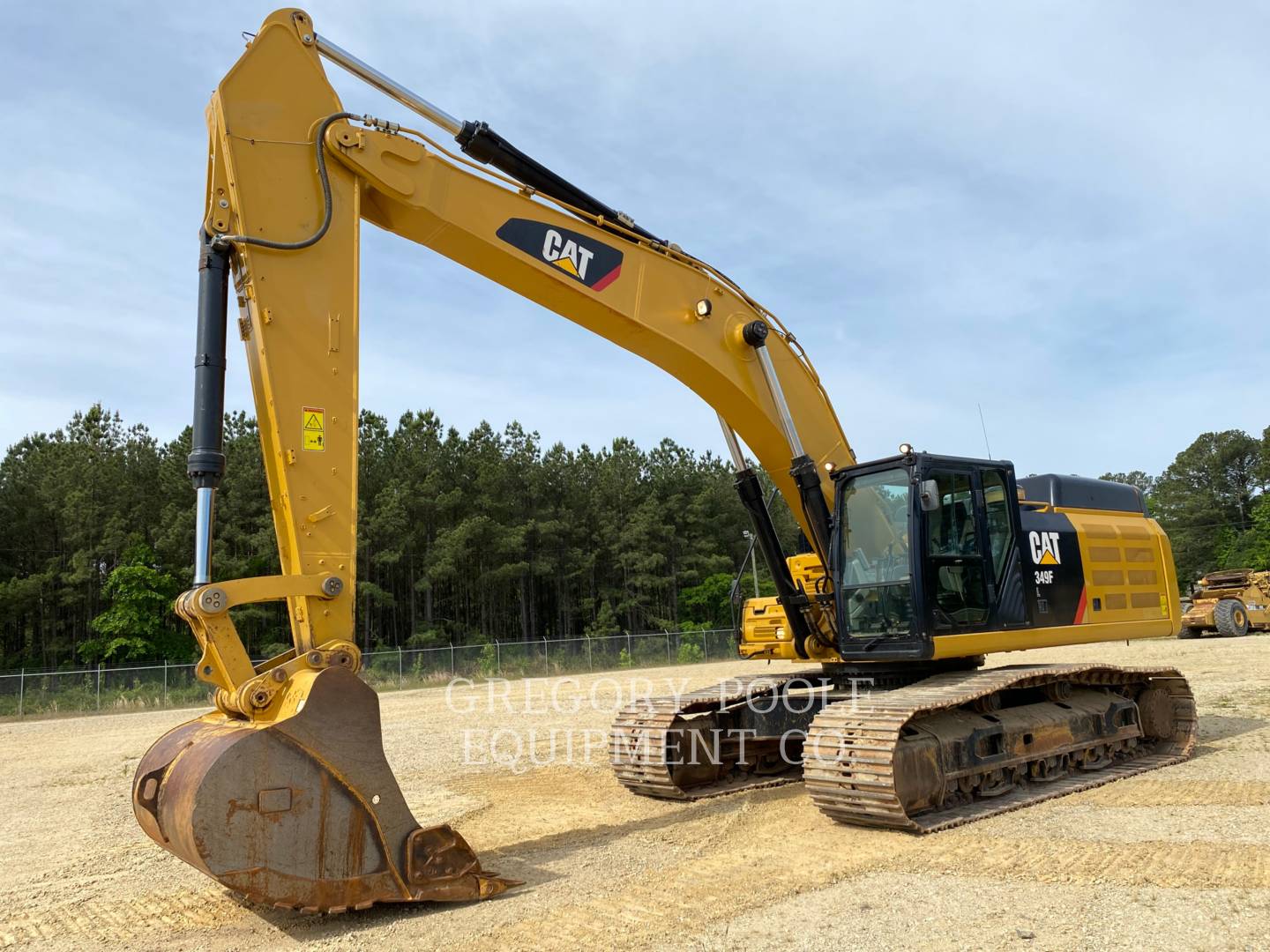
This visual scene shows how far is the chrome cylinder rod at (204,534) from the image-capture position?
16.9ft

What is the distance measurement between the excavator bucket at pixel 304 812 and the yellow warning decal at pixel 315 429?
1336 mm

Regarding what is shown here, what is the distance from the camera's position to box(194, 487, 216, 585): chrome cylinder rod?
5.14 meters

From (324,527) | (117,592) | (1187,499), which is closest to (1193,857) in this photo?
(324,527)

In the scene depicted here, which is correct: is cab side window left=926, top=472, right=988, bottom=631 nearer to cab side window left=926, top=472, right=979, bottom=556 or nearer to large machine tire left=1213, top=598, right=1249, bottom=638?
cab side window left=926, top=472, right=979, bottom=556

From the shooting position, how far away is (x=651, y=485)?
56.4 metres

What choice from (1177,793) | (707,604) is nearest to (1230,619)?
(1177,793)

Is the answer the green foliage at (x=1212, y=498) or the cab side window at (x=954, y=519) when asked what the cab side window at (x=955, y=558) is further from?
the green foliage at (x=1212, y=498)

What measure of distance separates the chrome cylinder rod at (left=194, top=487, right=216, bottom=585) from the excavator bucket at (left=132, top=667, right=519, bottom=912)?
81 cm

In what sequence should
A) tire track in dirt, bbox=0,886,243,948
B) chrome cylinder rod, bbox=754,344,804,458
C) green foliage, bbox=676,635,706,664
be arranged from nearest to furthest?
tire track in dirt, bbox=0,886,243,948, chrome cylinder rod, bbox=754,344,804,458, green foliage, bbox=676,635,706,664

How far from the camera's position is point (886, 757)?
6.54m

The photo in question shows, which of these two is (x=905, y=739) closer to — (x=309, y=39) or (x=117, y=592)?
(x=309, y=39)

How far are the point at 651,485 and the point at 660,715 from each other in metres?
48.0

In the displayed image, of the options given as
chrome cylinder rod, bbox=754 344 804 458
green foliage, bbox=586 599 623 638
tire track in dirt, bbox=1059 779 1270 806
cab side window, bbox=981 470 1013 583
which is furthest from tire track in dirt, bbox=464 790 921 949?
green foliage, bbox=586 599 623 638

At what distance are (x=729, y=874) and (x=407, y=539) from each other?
41152 millimetres
